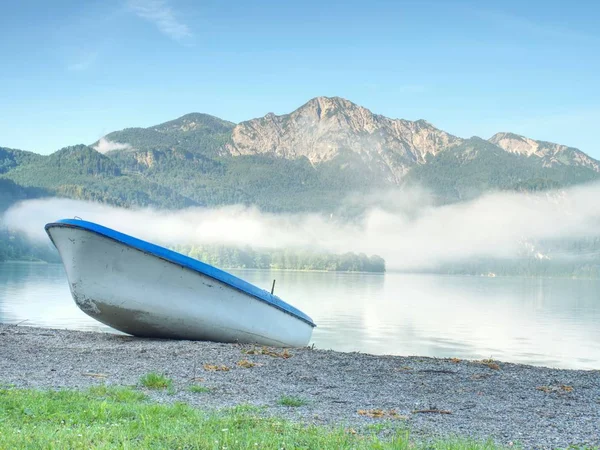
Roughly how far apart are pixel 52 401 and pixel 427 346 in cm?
2936

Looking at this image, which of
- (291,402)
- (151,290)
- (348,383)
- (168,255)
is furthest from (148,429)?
(151,290)

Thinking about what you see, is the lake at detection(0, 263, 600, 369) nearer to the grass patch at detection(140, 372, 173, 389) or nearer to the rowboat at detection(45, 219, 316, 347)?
the rowboat at detection(45, 219, 316, 347)

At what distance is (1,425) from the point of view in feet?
25.7

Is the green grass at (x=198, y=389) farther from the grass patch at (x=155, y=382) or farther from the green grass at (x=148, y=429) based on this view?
the green grass at (x=148, y=429)

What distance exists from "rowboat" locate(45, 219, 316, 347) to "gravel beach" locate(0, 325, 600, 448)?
2.81ft

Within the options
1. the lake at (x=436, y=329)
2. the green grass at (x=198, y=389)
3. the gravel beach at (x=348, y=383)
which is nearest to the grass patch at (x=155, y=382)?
the gravel beach at (x=348, y=383)

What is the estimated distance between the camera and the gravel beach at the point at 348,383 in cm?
973

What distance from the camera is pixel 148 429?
786 cm

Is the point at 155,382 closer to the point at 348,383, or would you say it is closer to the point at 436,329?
the point at 348,383

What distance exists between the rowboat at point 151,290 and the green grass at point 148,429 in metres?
8.76

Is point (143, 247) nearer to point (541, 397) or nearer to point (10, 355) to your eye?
point (10, 355)

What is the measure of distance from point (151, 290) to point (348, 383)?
758 cm

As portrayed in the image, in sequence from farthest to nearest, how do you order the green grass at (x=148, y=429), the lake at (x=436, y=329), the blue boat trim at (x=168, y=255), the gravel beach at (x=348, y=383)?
the lake at (x=436, y=329)
the blue boat trim at (x=168, y=255)
the gravel beach at (x=348, y=383)
the green grass at (x=148, y=429)

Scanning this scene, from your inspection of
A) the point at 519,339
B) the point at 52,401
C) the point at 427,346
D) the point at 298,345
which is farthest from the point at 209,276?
→ the point at 519,339
